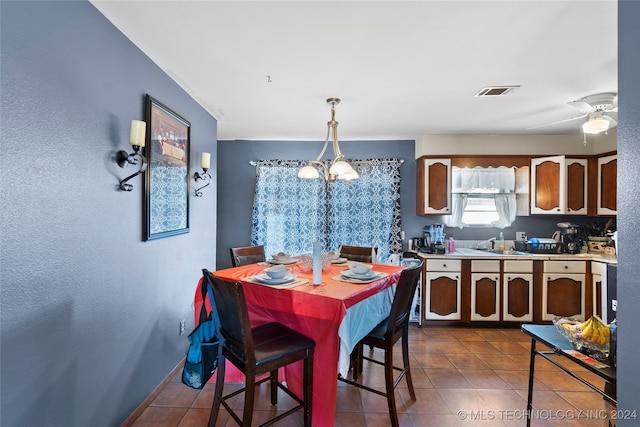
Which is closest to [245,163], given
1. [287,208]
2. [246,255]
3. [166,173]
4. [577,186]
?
[287,208]

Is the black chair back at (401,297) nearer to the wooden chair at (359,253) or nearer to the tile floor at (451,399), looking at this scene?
the tile floor at (451,399)

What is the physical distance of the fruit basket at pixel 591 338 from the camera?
1355 mm

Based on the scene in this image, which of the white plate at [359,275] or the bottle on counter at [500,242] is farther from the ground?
the bottle on counter at [500,242]

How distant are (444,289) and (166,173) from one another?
327 cm

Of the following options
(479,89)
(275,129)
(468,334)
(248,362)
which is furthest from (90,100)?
(468,334)

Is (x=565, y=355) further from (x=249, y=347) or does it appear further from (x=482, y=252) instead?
(x=482, y=252)

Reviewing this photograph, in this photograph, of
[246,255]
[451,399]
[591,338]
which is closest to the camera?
[591,338]

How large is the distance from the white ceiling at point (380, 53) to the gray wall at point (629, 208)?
2.49ft

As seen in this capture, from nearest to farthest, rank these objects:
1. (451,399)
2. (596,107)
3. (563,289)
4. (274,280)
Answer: (274,280)
(451,399)
(596,107)
(563,289)

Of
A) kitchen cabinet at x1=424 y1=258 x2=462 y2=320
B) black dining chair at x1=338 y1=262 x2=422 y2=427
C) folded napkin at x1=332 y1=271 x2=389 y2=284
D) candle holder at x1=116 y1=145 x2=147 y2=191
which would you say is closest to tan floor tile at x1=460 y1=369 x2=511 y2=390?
black dining chair at x1=338 y1=262 x2=422 y2=427

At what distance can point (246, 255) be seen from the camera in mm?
2865

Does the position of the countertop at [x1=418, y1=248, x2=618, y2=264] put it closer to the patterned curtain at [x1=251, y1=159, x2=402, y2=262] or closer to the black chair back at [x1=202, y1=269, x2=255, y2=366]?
the patterned curtain at [x1=251, y1=159, x2=402, y2=262]

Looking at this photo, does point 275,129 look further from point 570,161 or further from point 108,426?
point 570,161

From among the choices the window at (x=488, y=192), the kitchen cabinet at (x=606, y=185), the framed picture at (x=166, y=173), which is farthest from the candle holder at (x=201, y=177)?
the kitchen cabinet at (x=606, y=185)
